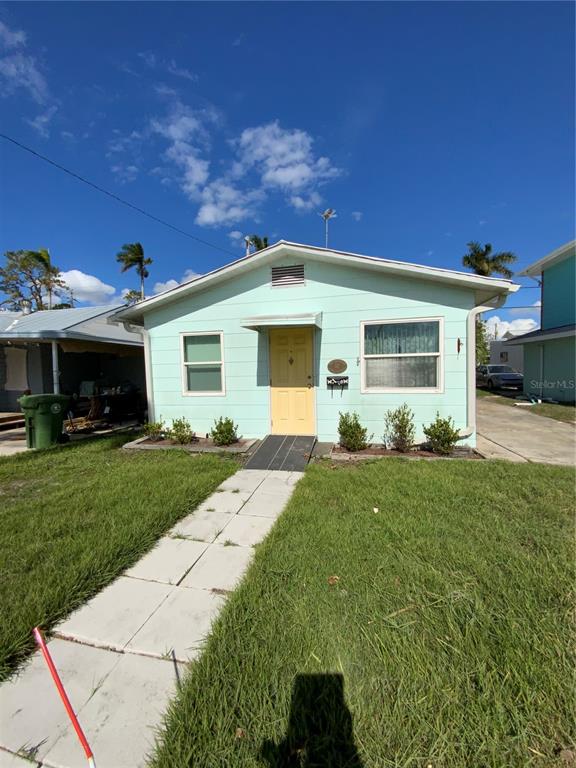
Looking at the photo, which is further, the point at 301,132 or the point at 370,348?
the point at 301,132

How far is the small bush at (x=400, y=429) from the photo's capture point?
231 inches

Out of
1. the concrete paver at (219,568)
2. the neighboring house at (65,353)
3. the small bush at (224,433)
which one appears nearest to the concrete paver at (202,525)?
the concrete paver at (219,568)

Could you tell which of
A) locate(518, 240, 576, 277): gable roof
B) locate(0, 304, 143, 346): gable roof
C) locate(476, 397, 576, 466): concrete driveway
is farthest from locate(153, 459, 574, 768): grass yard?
locate(518, 240, 576, 277): gable roof

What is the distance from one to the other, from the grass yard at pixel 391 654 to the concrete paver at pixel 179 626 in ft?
0.43

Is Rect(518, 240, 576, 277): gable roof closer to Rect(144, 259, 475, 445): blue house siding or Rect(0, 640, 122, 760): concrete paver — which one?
Rect(144, 259, 475, 445): blue house siding

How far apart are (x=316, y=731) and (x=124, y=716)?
0.90 metres

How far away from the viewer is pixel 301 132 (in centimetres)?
931

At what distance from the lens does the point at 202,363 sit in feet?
23.0

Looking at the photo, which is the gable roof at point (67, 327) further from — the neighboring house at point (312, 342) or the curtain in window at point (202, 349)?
the curtain in window at point (202, 349)

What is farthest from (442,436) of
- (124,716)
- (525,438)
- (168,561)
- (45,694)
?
(45,694)

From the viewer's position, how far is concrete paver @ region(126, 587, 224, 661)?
189cm

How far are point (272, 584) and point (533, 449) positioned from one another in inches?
242

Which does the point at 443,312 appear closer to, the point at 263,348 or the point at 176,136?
the point at 263,348

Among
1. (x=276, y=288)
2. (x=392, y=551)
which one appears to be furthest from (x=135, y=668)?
(x=276, y=288)
